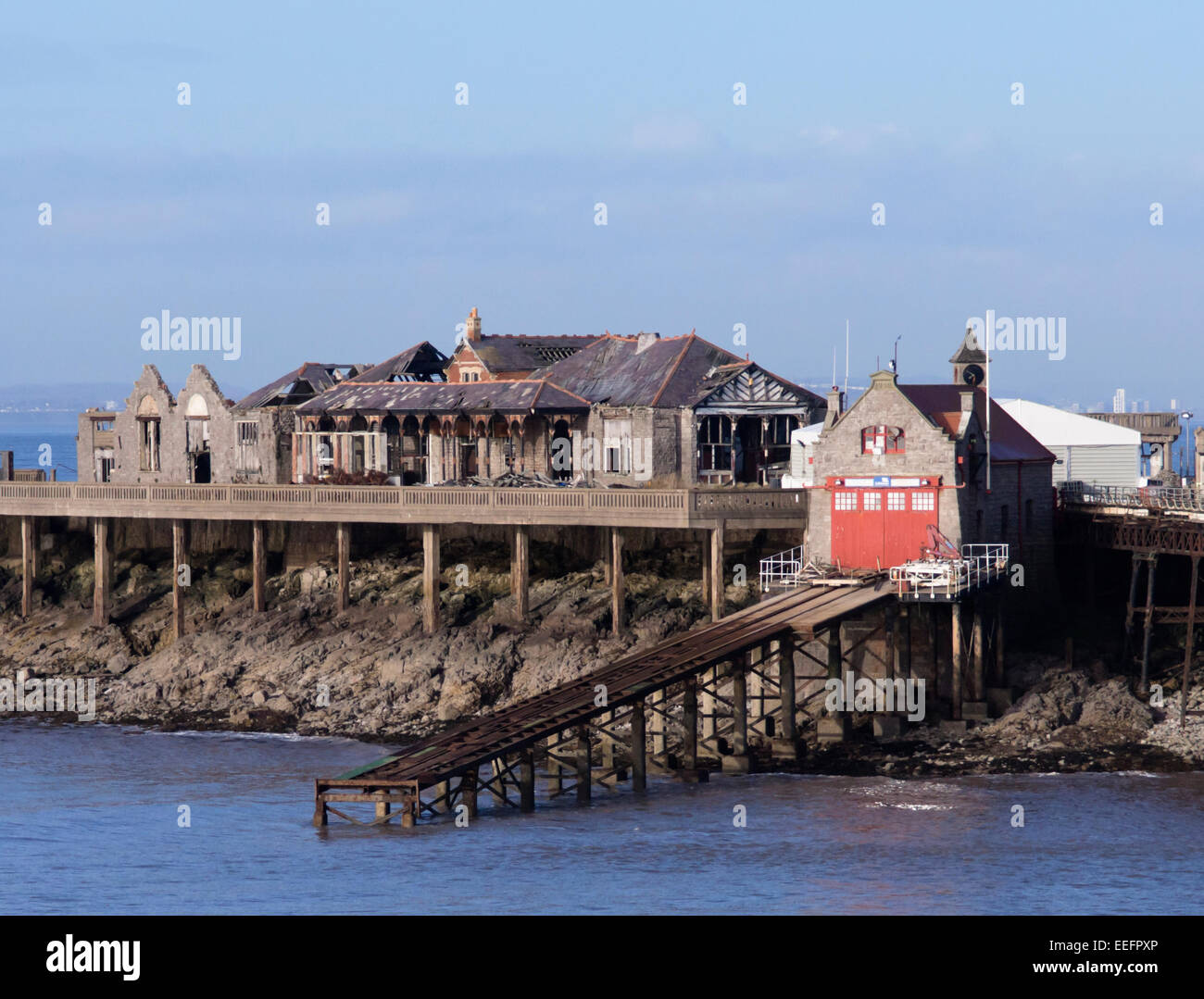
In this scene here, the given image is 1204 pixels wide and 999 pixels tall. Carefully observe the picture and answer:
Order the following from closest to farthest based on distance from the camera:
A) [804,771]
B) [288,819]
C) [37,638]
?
[288,819] → [804,771] → [37,638]

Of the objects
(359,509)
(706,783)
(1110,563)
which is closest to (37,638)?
(359,509)

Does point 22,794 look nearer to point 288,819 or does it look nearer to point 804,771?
point 288,819

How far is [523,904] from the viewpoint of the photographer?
39.1m

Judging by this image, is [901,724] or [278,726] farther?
[278,726]

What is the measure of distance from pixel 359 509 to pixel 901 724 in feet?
60.3

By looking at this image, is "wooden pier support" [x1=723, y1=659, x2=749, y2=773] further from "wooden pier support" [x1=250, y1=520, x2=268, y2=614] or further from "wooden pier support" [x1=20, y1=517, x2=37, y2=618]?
"wooden pier support" [x1=20, y1=517, x2=37, y2=618]

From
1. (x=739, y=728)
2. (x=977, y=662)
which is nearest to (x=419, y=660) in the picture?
(x=739, y=728)

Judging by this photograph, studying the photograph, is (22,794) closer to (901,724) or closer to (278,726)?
(278,726)

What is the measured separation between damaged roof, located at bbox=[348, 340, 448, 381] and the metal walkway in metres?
22.0

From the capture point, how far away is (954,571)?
52.7 metres

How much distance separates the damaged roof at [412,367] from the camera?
73438 mm

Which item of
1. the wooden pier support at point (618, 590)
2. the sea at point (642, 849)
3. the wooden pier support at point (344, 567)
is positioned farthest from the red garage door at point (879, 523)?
the wooden pier support at point (344, 567)

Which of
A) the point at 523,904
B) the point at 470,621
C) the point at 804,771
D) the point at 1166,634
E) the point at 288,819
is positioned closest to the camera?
the point at 523,904

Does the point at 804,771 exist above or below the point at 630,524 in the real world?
below
